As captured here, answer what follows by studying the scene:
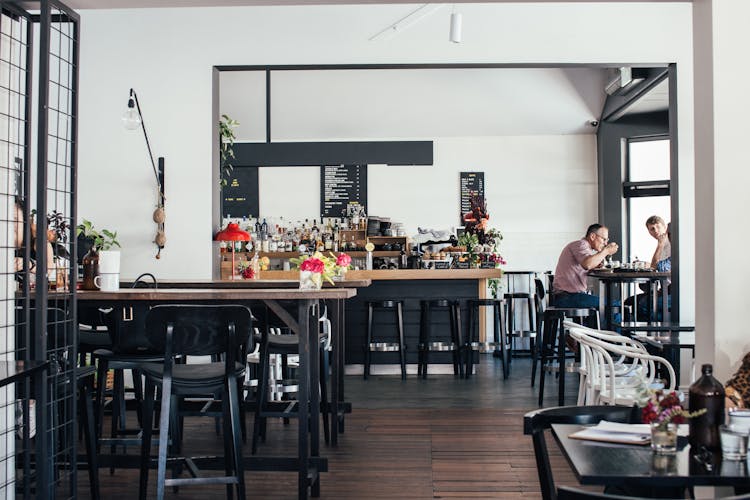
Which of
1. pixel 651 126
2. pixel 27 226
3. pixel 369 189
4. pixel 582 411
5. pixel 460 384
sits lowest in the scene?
pixel 460 384

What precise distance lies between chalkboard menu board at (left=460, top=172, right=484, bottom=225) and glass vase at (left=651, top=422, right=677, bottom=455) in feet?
28.9

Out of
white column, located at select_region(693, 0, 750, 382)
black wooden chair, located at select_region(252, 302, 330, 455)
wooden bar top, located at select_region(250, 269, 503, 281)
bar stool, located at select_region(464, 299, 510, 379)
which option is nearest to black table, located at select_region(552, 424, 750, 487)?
white column, located at select_region(693, 0, 750, 382)

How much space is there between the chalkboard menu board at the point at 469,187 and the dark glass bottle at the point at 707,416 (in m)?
8.69

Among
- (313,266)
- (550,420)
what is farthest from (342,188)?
(550,420)

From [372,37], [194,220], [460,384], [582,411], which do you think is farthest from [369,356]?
[582,411]

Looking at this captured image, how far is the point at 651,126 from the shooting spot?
9.77 meters

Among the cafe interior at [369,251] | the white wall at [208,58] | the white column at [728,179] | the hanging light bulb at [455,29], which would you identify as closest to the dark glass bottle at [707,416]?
the cafe interior at [369,251]

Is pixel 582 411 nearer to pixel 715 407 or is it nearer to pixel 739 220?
pixel 715 407

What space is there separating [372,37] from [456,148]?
4.26 metres

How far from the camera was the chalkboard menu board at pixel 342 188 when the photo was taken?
10.8 meters

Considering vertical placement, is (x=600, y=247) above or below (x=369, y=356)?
above

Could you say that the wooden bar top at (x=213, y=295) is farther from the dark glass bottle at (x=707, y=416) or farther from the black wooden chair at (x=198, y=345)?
the dark glass bottle at (x=707, y=416)

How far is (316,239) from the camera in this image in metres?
10.3

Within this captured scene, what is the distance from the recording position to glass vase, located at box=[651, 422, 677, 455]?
1922 millimetres
